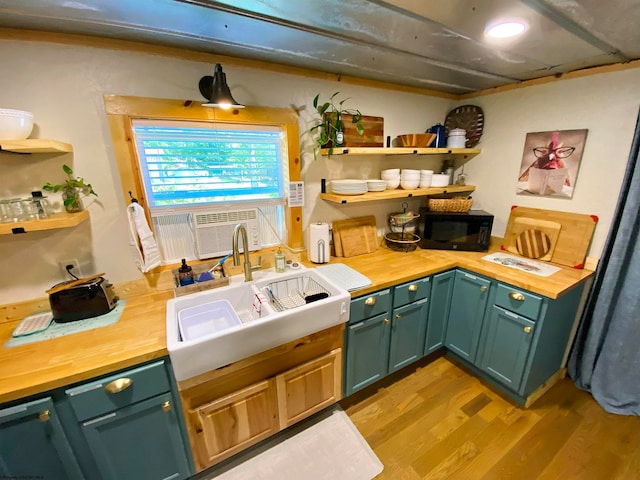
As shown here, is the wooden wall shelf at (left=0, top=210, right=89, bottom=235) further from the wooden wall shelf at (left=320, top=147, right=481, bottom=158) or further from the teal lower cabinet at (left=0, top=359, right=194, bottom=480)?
the wooden wall shelf at (left=320, top=147, right=481, bottom=158)

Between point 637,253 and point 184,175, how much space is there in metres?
2.74

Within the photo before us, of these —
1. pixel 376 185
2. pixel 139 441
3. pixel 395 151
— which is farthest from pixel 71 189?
pixel 395 151

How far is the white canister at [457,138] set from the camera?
2.24 m

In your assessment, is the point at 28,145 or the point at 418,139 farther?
the point at 418,139

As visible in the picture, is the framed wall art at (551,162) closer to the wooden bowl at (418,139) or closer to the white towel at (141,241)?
the wooden bowl at (418,139)

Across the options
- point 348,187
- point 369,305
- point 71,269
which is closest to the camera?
point 71,269

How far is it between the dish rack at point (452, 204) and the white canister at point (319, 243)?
99cm

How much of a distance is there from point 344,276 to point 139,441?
1.31 m

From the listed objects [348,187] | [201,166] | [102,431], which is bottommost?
[102,431]

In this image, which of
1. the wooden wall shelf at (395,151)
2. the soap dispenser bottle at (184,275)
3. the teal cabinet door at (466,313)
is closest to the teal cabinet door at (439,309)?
the teal cabinet door at (466,313)

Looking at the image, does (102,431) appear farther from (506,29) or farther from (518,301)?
(506,29)

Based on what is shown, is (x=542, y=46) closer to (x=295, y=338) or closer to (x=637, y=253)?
(x=637, y=253)

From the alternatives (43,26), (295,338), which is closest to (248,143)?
(43,26)

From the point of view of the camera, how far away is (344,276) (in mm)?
1741
